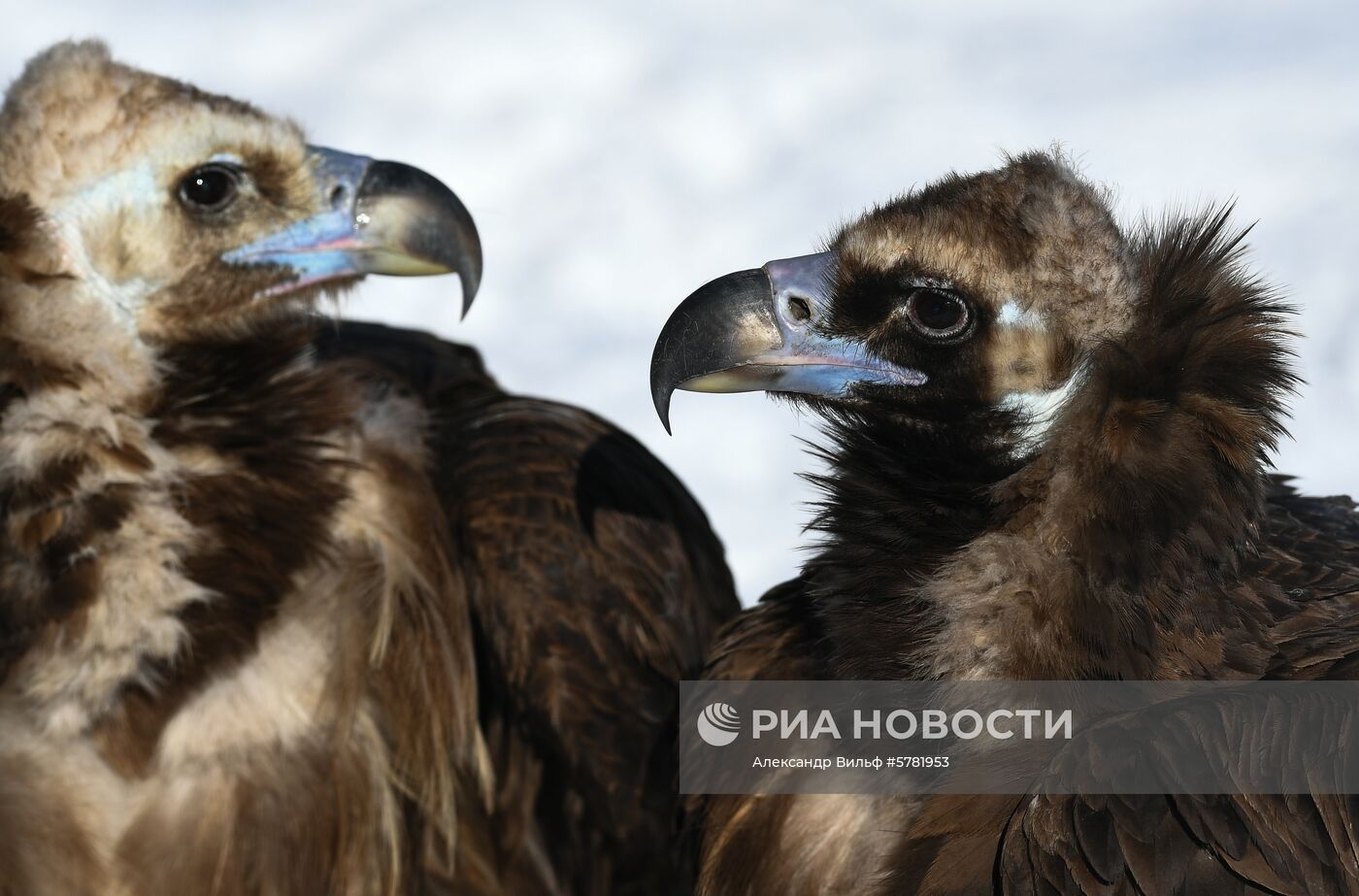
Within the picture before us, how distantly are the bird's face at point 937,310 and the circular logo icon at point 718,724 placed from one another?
2.20 feet

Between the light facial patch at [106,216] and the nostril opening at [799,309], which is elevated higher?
the light facial patch at [106,216]

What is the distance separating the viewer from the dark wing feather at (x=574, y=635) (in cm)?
429

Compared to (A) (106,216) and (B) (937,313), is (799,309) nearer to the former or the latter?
(B) (937,313)

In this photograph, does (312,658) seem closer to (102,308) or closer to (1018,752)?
(102,308)

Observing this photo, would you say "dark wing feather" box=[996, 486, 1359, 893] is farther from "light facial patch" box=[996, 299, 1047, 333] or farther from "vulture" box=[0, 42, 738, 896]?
"vulture" box=[0, 42, 738, 896]

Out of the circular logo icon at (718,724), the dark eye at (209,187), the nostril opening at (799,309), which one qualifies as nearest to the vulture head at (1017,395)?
the nostril opening at (799,309)

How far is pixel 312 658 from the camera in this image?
13.0ft

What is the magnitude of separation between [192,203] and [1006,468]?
185cm

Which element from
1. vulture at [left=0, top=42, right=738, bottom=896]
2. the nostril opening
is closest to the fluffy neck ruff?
the nostril opening

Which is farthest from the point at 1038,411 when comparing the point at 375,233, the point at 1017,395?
the point at 375,233

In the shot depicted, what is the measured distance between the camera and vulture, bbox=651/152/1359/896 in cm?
335

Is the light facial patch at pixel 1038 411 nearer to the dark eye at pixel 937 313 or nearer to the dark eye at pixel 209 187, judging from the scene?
the dark eye at pixel 937 313

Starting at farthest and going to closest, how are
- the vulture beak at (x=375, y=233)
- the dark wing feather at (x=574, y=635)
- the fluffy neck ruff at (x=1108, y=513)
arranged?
the dark wing feather at (x=574, y=635) < the vulture beak at (x=375, y=233) < the fluffy neck ruff at (x=1108, y=513)

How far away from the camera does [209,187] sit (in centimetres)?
399
